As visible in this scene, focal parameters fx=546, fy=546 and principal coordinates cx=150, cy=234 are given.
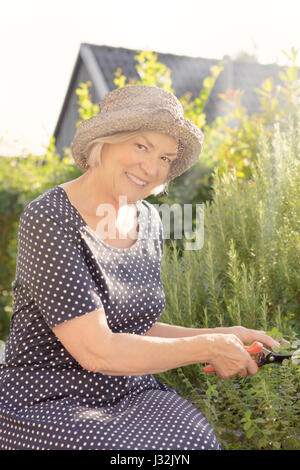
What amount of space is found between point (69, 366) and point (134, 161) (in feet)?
2.65

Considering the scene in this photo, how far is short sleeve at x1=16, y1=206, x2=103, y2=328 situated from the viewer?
5.99 feet

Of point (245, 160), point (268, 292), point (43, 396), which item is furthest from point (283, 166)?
point (43, 396)

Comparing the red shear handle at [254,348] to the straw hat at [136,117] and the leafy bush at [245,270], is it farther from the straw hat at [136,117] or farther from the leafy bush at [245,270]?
the straw hat at [136,117]

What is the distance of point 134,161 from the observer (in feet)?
6.95

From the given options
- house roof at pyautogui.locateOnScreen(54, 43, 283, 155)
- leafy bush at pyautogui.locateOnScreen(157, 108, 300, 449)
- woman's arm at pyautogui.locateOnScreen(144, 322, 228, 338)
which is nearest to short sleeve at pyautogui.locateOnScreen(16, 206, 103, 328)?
woman's arm at pyautogui.locateOnScreen(144, 322, 228, 338)

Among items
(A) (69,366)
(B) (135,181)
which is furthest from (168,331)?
(B) (135,181)

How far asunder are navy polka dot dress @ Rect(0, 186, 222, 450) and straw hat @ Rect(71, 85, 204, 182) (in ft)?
0.86

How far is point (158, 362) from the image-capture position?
72.5 inches

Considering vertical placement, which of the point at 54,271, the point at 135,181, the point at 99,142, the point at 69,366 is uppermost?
the point at 99,142

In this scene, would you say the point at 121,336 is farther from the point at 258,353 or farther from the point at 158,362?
the point at 258,353

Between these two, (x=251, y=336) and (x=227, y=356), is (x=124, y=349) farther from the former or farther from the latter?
(x=251, y=336)

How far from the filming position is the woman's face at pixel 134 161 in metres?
2.12

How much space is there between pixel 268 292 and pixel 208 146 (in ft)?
8.90

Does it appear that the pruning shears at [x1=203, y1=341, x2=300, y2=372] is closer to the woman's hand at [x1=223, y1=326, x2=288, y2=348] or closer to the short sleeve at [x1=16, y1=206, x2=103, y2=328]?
the woman's hand at [x1=223, y1=326, x2=288, y2=348]
